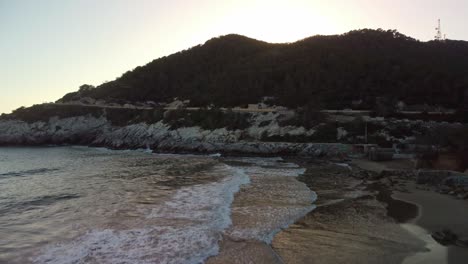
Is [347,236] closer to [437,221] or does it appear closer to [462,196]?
[437,221]

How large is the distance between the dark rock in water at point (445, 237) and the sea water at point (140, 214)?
4.91 meters

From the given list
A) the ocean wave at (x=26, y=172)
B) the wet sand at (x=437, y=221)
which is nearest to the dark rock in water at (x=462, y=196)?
the wet sand at (x=437, y=221)

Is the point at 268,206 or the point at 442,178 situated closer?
the point at 268,206

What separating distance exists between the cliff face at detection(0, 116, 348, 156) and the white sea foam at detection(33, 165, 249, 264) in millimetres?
28612

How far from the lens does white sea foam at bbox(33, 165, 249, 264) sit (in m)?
11.7

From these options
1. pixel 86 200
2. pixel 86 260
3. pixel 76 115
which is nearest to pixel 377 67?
pixel 76 115

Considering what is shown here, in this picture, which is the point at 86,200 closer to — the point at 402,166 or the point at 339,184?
the point at 339,184

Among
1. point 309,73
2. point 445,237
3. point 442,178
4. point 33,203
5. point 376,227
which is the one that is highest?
point 309,73

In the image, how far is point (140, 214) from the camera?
55.5 feet

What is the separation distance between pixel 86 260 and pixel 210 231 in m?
4.28

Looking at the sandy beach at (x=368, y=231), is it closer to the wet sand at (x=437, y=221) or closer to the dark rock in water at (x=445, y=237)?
the wet sand at (x=437, y=221)

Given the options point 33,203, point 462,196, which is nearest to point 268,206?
point 462,196

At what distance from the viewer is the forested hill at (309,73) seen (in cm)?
6900

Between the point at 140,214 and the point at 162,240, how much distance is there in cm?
388
